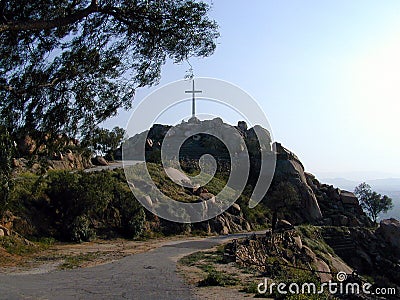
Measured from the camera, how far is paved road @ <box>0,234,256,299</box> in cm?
990

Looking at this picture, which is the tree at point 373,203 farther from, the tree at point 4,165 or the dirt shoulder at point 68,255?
the tree at point 4,165

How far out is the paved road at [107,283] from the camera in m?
9.90

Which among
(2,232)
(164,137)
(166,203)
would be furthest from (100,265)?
(164,137)

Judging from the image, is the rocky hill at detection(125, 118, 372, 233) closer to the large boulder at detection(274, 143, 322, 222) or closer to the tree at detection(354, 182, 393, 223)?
the large boulder at detection(274, 143, 322, 222)

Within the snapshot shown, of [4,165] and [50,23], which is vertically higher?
[50,23]

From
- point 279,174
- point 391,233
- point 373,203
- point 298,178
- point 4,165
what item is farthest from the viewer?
point 373,203

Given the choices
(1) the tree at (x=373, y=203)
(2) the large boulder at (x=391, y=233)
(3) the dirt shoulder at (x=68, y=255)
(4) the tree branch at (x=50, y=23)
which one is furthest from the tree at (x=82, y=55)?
(1) the tree at (x=373, y=203)

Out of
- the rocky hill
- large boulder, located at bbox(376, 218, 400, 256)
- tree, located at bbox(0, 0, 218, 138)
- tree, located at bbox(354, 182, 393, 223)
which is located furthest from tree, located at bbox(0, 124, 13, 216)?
tree, located at bbox(354, 182, 393, 223)

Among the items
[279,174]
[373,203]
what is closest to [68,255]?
[279,174]

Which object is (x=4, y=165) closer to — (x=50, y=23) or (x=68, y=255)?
(x=68, y=255)

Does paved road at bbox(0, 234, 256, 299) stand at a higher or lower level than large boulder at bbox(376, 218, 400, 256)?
higher

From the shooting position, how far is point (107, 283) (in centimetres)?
1141

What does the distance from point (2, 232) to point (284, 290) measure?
491 inches

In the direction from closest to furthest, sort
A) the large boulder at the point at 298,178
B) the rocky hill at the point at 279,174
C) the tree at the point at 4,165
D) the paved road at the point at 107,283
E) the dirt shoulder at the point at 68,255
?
the paved road at the point at 107,283
the tree at the point at 4,165
the dirt shoulder at the point at 68,255
the rocky hill at the point at 279,174
the large boulder at the point at 298,178
